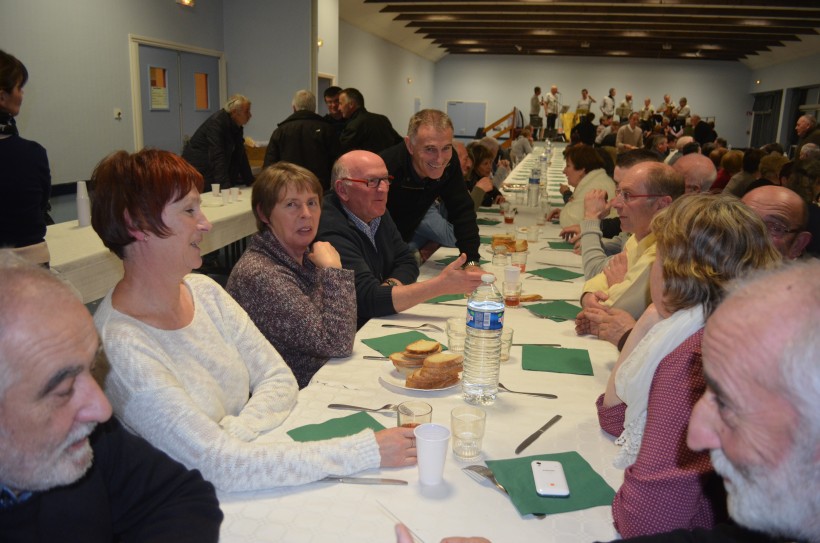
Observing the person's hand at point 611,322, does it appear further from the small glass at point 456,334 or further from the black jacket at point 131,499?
the black jacket at point 131,499

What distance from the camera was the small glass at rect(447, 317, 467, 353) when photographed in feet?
A: 6.97

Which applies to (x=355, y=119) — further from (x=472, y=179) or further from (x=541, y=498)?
(x=541, y=498)

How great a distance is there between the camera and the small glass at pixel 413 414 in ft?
5.06

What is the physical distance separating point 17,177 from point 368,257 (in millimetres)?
1682

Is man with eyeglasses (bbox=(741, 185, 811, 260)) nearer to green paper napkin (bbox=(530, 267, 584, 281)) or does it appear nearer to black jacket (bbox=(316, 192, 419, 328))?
green paper napkin (bbox=(530, 267, 584, 281))

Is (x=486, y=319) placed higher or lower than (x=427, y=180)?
lower

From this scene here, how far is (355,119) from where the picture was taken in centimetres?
618

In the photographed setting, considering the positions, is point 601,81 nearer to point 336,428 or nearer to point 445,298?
point 445,298

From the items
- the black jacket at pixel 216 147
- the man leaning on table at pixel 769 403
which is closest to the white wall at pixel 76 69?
the black jacket at pixel 216 147

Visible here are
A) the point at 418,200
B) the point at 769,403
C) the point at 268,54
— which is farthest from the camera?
the point at 268,54

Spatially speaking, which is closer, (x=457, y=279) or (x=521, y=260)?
→ (x=457, y=279)

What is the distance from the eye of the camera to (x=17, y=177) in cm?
294

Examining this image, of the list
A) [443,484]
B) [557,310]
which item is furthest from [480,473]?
[557,310]

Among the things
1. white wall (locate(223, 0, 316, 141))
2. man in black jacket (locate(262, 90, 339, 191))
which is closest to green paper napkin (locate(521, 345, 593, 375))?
man in black jacket (locate(262, 90, 339, 191))
